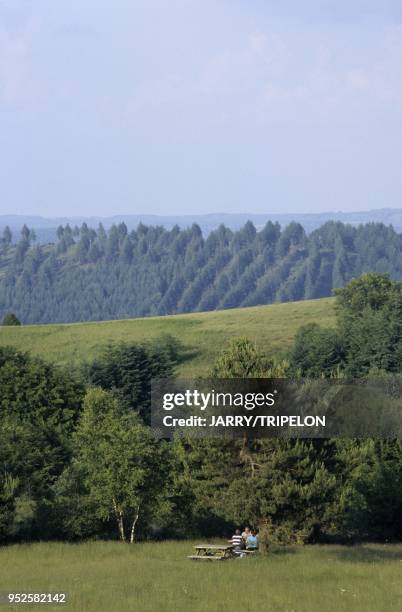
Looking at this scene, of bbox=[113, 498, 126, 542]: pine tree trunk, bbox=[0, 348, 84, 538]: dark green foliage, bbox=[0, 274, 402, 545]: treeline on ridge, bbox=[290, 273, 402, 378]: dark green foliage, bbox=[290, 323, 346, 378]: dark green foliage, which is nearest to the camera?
bbox=[0, 274, 402, 545]: treeline on ridge

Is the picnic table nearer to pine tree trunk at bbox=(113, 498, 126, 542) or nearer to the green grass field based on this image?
the green grass field

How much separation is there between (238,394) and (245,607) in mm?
13408

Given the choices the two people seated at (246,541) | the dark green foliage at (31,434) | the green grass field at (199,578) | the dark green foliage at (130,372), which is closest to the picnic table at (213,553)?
the two people seated at (246,541)

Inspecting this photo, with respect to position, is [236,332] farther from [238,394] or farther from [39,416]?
[238,394]

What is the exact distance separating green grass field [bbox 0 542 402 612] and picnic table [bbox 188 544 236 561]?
1.73 ft

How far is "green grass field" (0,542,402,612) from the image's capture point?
2923 cm

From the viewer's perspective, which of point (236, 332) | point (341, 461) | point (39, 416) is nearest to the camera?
point (341, 461)

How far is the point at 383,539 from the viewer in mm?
51344

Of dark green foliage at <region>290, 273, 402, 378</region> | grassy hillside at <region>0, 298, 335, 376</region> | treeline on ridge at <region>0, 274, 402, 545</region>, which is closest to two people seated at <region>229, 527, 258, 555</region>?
treeline on ridge at <region>0, 274, 402, 545</region>

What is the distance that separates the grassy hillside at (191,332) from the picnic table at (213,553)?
301ft

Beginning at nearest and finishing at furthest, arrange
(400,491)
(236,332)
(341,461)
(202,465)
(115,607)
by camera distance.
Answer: (115,607) → (202,465) → (341,461) → (400,491) → (236,332)

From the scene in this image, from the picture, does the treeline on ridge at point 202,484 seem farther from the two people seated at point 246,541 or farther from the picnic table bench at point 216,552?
the picnic table bench at point 216,552

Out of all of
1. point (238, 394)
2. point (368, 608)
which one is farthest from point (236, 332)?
point (368, 608)

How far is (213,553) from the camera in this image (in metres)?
38.4
